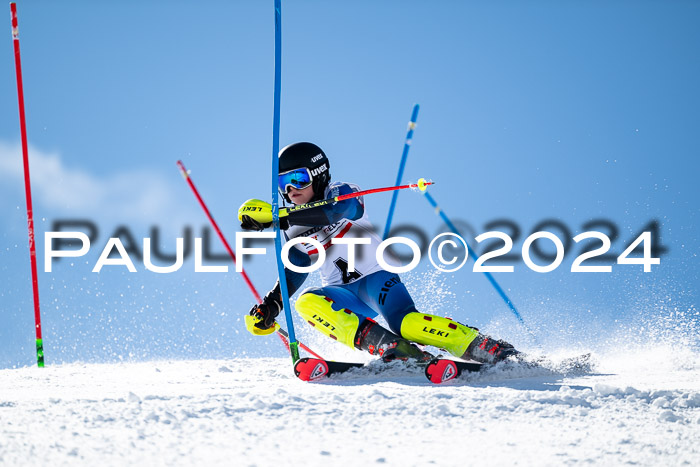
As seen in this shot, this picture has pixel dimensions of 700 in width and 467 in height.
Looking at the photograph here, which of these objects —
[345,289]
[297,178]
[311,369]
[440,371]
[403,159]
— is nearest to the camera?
[440,371]

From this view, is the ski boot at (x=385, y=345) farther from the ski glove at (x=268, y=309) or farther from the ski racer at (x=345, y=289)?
the ski glove at (x=268, y=309)

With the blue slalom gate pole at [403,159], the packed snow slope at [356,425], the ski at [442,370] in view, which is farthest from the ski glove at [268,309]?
the blue slalom gate pole at [403,159]

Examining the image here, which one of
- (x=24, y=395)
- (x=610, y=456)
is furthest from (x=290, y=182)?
(x=610, y=456)

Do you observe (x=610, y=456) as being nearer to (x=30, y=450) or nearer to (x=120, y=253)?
(x=30, y=450)

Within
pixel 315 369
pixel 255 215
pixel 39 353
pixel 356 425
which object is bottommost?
pixel 39 353

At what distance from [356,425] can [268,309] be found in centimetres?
226

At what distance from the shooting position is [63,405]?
2836 mm

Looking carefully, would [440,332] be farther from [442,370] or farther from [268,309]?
[268,309]

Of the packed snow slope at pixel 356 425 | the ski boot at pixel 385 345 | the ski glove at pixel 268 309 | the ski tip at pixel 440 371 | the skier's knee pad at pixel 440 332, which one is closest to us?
the packed snow slope at pixel 356 425

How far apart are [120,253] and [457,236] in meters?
3.57

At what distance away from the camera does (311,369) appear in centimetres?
368

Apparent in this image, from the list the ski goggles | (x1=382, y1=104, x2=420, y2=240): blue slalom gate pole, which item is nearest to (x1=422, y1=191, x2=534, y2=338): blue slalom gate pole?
(x1=382, y1=104, x2=420, y2=240): blue slalom gate pole

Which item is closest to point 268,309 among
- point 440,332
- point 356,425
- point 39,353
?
point 440,332

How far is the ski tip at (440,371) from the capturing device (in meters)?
3.53
